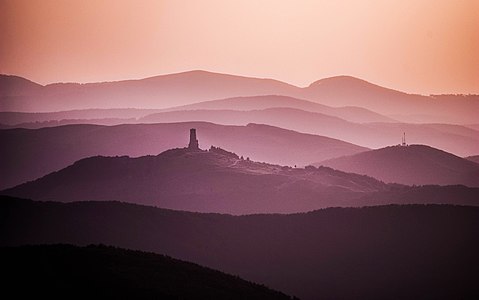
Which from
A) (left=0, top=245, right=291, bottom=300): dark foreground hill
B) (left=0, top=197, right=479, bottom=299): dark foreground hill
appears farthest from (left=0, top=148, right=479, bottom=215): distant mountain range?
(left=0, top=245, right=291, bottom=300): dark foreground hill

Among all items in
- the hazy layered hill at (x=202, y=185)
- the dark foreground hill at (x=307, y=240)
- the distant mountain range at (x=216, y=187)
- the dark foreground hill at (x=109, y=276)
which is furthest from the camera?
the hazy layered hill at (x=202, y=185)

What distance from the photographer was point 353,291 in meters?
87.5

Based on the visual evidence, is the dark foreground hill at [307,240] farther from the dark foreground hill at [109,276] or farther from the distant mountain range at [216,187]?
the distant mountain range at [216,187]

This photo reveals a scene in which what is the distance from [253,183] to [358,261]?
5639cm

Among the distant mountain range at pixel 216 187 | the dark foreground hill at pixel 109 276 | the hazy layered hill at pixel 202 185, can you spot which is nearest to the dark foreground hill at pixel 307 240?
the dark foreground hill at pixel 109 276

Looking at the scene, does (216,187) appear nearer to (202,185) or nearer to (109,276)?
(202,185)

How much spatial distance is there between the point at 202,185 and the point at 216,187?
2245 millimetres

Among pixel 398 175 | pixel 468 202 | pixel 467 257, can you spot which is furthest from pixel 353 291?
pixel 398 175

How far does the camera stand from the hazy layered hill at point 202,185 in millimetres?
141500

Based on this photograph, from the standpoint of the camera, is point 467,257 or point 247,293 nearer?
point 247,293

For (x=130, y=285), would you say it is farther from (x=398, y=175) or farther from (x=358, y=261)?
(x=398, y=175)

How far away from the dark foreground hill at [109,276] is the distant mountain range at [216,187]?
73759mm

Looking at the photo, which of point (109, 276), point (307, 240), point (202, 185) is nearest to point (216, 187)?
point (202, 185)

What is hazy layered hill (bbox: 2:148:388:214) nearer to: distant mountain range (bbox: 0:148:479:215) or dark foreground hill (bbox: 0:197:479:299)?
distant mountain range (bbox: 0:148:479:215)
